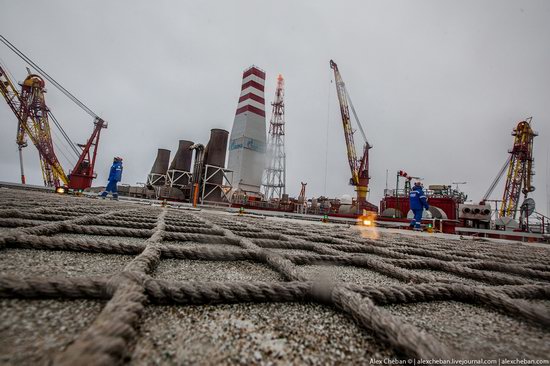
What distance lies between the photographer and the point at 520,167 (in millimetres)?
16766

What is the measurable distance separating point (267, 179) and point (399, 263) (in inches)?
908

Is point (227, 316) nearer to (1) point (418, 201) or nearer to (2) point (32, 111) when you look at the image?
(1) point (418, 201)

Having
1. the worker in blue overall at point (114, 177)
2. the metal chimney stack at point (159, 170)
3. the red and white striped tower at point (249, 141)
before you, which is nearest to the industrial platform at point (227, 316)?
the worker in blue overall at point (114, 177)

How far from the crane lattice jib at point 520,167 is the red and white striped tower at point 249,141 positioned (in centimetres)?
1703

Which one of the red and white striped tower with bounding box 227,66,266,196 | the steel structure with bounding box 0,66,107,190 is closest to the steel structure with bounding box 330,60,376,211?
the red and white striped tower with bounding box 227,66,266,196

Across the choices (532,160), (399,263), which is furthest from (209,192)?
(532,160)

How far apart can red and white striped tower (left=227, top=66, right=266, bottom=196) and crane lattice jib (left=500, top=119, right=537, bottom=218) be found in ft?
55.9

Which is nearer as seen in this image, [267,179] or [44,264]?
[44,264]

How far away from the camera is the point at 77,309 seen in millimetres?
436

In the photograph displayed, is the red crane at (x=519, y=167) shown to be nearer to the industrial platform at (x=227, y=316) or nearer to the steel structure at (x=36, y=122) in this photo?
the industrial platform at (x=227, y=316)

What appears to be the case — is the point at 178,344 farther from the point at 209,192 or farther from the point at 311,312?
the point at 209,192

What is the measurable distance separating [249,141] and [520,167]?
753 inches

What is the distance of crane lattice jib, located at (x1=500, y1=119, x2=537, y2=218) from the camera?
16.0 metres

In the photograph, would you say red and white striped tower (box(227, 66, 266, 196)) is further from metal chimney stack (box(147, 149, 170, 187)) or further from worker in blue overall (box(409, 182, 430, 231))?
worker in blue overall (box(409, 182, 430, 231))
